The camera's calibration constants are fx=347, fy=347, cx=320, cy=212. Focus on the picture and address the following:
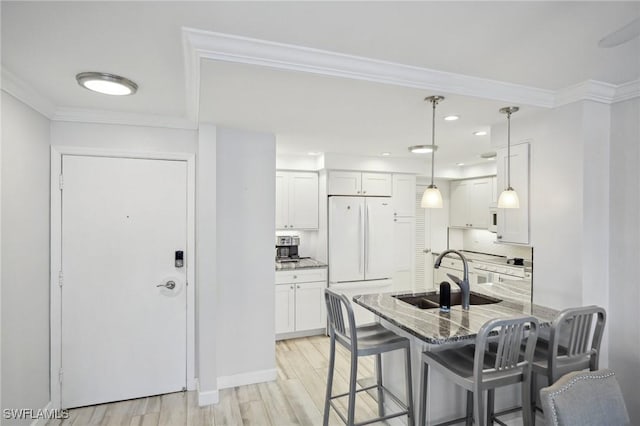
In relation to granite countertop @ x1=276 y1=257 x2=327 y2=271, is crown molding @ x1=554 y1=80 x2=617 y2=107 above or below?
above

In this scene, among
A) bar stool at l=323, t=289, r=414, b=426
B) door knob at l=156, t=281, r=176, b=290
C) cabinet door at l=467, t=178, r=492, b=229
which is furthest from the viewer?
cabinet door at l=467, t=178, r=492, b=229

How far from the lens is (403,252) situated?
193 inches

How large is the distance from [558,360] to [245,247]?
240 centimetres

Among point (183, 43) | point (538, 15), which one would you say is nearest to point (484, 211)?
point (538, 15)

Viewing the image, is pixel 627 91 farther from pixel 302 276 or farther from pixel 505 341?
pixel 302 276

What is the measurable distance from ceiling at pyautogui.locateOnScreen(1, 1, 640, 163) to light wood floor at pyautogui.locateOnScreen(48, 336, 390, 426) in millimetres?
2311

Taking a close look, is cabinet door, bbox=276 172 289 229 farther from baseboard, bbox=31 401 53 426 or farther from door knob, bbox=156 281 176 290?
baseboard, bbox=31 401 53 426

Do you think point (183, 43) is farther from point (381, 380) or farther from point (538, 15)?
point (381, 380)

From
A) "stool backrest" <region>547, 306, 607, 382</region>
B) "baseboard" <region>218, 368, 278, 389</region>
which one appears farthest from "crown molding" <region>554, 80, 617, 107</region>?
"baseboard" <region>218, 368, 278, 389</region>

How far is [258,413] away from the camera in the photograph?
2709 mm

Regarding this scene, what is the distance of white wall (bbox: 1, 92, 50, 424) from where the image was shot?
6.88 ft

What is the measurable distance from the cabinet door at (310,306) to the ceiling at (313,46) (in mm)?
2344

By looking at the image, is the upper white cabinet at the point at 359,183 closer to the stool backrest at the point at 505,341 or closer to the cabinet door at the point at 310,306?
the cabinet door at the point at 310,306

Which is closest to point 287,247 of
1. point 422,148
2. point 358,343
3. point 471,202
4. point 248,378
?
point 248,378
